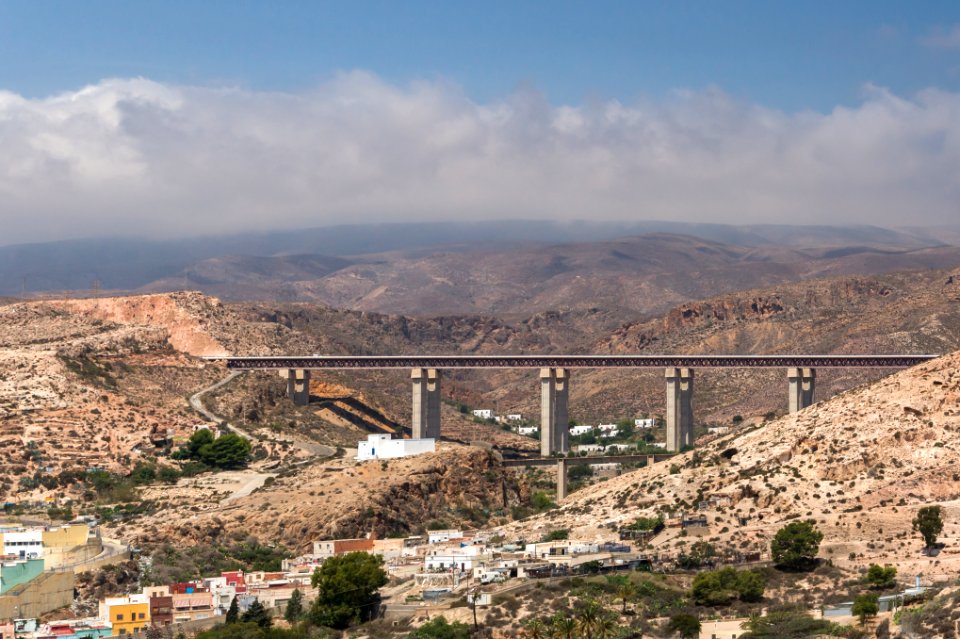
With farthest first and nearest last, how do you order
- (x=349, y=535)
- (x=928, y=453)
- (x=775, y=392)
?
(x=775, y=392)
(x=349, y=535)
(x=928, y=453)

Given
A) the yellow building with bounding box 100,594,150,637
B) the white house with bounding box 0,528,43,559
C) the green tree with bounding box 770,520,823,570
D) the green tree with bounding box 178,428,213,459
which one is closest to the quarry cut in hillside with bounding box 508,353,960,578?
the green tree with bounding box 770,520,823,570

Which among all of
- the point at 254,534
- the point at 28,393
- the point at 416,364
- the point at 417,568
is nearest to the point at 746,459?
the point at 417,568

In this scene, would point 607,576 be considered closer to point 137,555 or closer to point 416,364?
point 137,555

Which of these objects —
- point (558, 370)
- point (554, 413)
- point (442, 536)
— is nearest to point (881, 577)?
point (442, 536)

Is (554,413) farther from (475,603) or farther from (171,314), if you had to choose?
(475,603)

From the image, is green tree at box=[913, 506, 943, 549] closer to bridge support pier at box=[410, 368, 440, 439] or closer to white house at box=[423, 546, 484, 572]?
white house at box=[423, 546, 484, 572]

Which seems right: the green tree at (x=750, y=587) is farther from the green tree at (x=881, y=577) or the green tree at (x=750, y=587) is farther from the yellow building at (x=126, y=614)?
the yellow building at (x=126, y=614)
